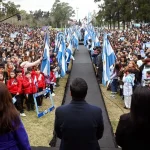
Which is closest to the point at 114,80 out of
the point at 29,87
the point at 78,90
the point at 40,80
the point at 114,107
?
the point at 114,107

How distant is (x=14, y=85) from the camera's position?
8.58 meters

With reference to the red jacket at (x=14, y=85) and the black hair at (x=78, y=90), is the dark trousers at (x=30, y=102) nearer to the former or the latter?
the red jacket at (x=14, y=85)

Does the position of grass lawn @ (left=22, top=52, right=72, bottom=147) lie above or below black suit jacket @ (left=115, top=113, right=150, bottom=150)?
below

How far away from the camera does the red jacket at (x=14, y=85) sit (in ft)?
28.1

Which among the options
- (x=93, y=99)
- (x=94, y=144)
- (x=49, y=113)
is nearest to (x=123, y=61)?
(x=93, y=99)

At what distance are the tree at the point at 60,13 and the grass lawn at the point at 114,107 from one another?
83018 millimetres

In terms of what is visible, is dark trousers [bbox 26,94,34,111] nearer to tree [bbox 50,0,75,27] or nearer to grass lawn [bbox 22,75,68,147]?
grass lawn [bbox 22,75,68,147]

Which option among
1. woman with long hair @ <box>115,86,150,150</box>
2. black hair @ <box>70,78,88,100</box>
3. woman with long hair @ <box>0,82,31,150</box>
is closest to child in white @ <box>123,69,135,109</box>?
black hair @ <box>70,78,88,100</box>

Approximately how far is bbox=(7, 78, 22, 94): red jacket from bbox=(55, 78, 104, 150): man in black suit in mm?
5519

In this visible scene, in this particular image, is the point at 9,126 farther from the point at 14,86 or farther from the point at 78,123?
the point at 14,86

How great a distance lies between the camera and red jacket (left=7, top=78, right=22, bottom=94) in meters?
8.55

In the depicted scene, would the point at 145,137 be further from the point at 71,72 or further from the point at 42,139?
the point at 71,72

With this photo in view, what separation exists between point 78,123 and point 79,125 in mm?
24

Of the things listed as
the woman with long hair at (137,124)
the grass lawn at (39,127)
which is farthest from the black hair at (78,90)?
the grass lawn at (39,127)
